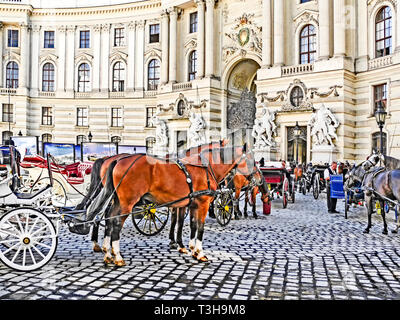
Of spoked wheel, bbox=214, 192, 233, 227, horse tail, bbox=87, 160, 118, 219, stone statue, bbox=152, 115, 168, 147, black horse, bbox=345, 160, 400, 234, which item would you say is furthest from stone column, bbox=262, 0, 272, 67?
horse tail, bbox=87, 160, 118, 219

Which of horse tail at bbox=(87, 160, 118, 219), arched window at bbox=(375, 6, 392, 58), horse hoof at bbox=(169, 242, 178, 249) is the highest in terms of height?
arched window at bbox=(375, 6, 392, 58)

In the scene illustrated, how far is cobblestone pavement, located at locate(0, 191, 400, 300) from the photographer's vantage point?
15.7 feet

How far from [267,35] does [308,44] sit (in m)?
3.14

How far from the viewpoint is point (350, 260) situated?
262 inches

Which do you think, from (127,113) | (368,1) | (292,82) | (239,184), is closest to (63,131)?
(127,113)

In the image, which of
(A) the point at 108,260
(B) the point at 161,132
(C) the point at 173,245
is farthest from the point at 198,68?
(A) the point at 108,260

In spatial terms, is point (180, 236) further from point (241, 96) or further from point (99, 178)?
point (241, 96)

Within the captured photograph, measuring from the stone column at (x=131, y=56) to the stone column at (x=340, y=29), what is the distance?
21.2m

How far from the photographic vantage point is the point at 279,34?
28.1 metres

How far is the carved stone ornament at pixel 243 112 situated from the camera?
34.1m

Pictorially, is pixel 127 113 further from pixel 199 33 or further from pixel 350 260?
pixel 350 260

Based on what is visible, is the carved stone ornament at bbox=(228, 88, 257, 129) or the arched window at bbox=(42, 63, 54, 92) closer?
the carved stone ornament at bbox=(228, 88, 257, 129)

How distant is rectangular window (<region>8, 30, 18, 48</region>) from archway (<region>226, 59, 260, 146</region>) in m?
23.7

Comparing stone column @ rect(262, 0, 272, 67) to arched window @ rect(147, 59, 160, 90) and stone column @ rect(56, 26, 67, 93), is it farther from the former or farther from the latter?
stone column @ rect(56, 26, 67, 93)
